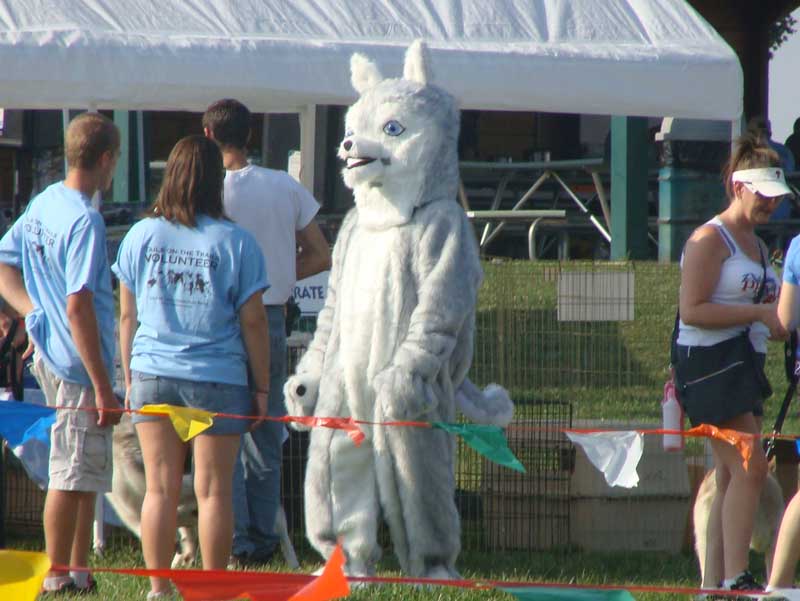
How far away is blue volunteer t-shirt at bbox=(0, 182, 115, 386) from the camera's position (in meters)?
5.08

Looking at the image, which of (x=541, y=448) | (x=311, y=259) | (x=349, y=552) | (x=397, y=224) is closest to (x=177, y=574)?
(x=349, y=552)

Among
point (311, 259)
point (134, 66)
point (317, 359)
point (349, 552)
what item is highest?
point (134, 66)

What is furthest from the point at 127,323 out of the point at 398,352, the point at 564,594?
the point at 564,594

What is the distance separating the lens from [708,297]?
5.30m

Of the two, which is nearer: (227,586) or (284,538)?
(227,586)

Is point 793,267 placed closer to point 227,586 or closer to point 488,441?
point 488,441

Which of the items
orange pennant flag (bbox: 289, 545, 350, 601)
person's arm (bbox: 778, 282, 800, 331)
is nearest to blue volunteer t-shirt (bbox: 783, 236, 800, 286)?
person's arm (bbox: 778, 282, 800, 331)

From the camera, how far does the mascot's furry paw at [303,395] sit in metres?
5.76

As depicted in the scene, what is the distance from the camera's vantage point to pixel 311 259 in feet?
21.7

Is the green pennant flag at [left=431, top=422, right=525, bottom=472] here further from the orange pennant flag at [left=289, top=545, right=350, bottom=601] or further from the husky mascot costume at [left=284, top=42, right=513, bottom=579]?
the orange pennant flag at [left=289, top=545, right=350, bottom=601]

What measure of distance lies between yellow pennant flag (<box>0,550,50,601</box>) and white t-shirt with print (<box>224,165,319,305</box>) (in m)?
2.48

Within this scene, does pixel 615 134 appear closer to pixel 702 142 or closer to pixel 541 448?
pixel 702 142

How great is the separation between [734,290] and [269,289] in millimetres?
1984

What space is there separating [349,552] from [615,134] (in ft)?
24.7
